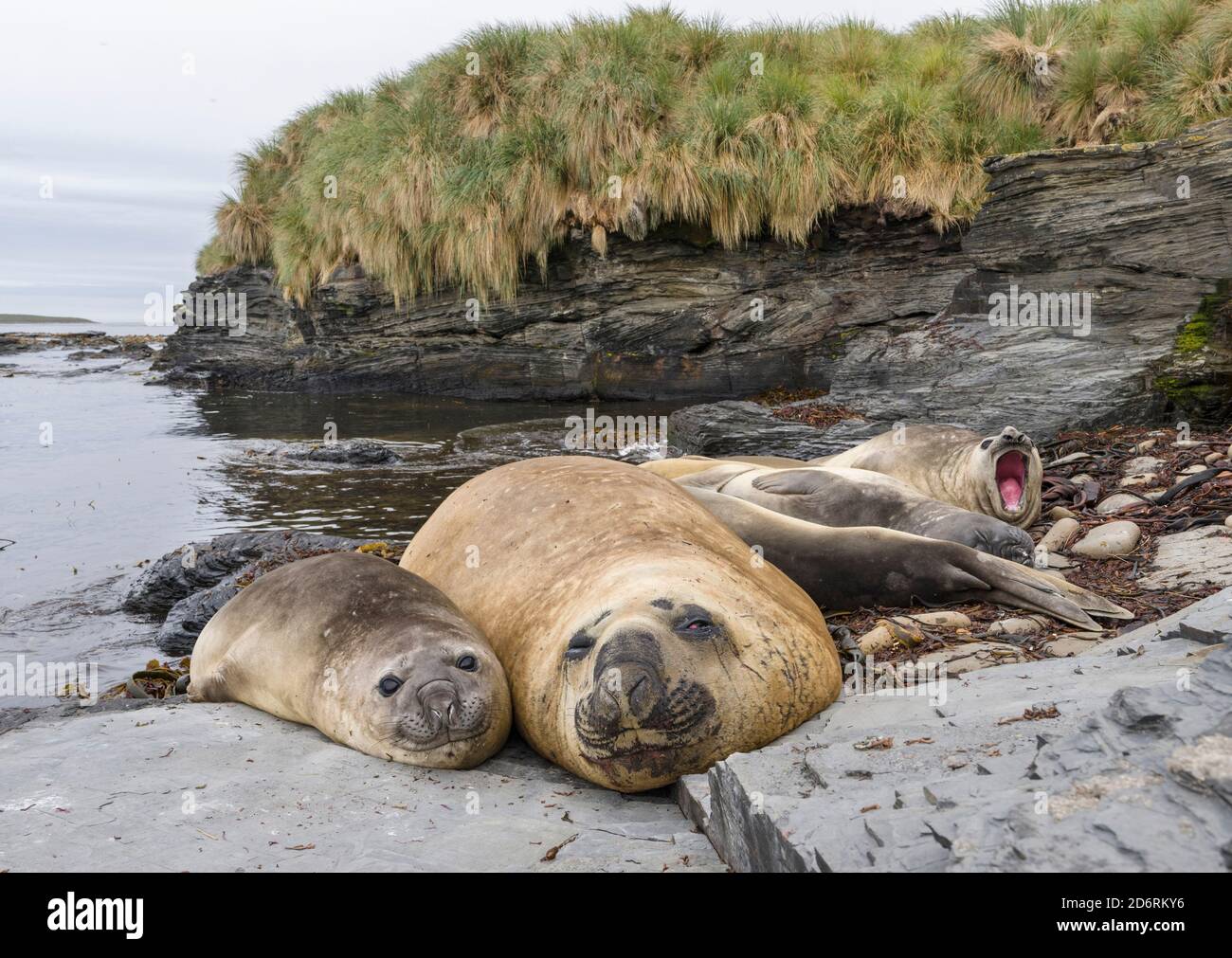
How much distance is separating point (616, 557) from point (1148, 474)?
4.17 metres

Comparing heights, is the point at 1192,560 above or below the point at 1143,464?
below

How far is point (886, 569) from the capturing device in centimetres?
498

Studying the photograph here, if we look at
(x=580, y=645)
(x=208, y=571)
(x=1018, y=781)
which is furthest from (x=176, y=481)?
(x=1018, y=781)

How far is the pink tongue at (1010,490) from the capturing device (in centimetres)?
663

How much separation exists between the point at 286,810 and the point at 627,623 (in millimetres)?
1143

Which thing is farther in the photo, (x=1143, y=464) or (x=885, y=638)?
(x=1143, y=464)

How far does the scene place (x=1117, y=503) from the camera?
20.1 feet
